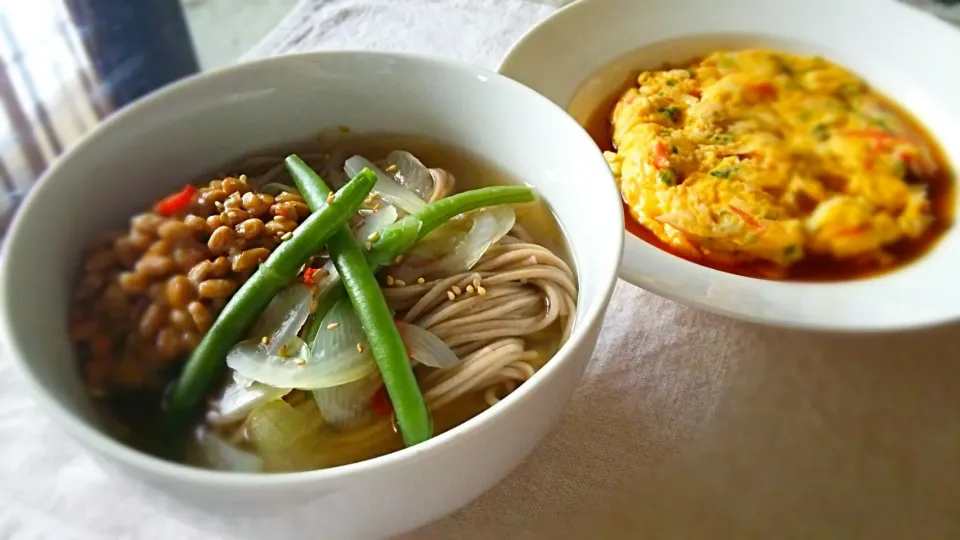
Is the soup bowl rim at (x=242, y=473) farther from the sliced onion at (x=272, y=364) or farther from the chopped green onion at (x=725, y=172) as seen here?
the chopped green onion at (x=725, y=172)

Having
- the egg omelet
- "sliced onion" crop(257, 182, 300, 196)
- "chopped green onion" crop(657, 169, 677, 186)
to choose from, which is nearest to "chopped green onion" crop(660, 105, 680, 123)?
the egg omelet

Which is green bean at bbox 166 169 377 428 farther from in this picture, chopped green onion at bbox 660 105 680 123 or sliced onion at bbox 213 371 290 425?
chopped green onion at bbox 660 105 680 123

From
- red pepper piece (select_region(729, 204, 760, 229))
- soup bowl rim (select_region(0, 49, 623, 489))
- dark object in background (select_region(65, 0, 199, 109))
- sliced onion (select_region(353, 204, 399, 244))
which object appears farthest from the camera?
dark object in background (select_region(65, 0, 199, 109))

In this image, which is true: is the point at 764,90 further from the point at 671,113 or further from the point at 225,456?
the point at 225,456

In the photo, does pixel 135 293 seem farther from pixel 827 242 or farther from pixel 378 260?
pixel 827 242

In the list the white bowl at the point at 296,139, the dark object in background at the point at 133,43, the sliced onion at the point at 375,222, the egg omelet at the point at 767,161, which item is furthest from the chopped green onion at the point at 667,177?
the dark object in background at the point at 133,43

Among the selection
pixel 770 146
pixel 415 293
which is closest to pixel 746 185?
pixel 770 146
